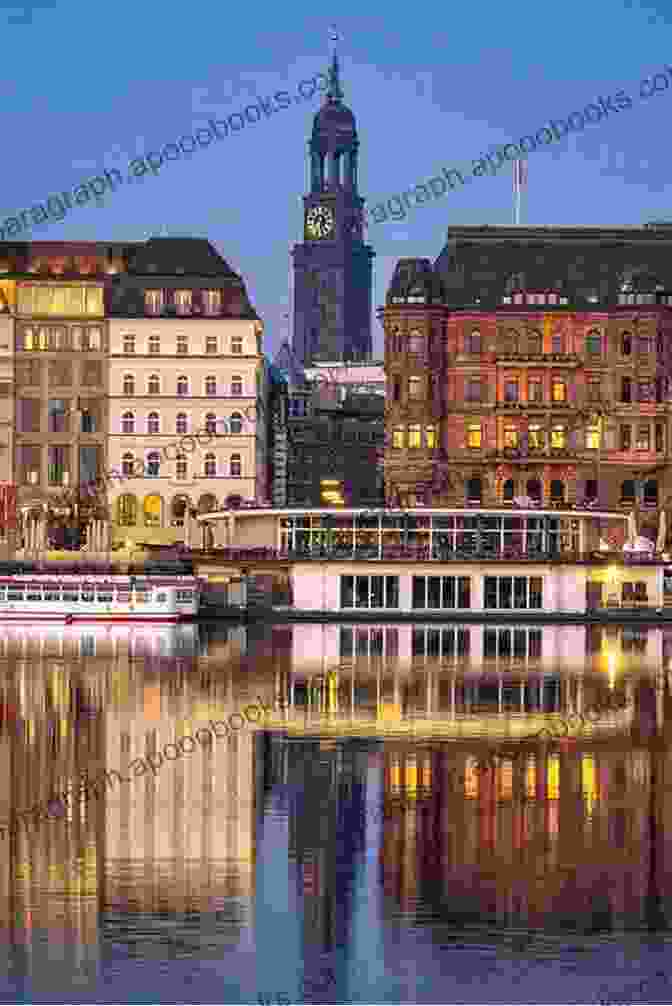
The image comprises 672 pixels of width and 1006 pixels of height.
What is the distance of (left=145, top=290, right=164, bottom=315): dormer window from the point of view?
145m

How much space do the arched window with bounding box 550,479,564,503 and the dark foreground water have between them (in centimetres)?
7310

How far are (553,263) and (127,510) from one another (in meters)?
27.5

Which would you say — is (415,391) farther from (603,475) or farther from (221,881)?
(221,881)

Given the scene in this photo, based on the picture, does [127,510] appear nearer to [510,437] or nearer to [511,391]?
[510,437]

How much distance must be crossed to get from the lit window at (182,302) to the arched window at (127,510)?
10.6 m

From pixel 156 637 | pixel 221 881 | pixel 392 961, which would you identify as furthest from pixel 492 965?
pixel 156 637

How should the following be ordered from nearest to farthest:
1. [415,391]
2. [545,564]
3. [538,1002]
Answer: [538,1002], [545,564], [415,391]

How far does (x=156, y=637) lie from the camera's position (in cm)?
9475

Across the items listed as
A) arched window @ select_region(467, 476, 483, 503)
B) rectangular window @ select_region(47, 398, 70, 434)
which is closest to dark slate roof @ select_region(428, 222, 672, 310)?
arched window @ select_region(467, 476, 483, 503)

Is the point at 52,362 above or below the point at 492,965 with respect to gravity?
above

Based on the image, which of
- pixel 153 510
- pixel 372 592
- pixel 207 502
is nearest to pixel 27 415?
pixel 153 510

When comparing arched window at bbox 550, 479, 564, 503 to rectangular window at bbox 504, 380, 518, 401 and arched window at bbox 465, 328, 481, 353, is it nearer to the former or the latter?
rectangular window at bbox 504, 380, 518, 401

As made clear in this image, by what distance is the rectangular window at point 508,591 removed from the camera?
112 metres

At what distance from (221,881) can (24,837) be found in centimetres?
448
